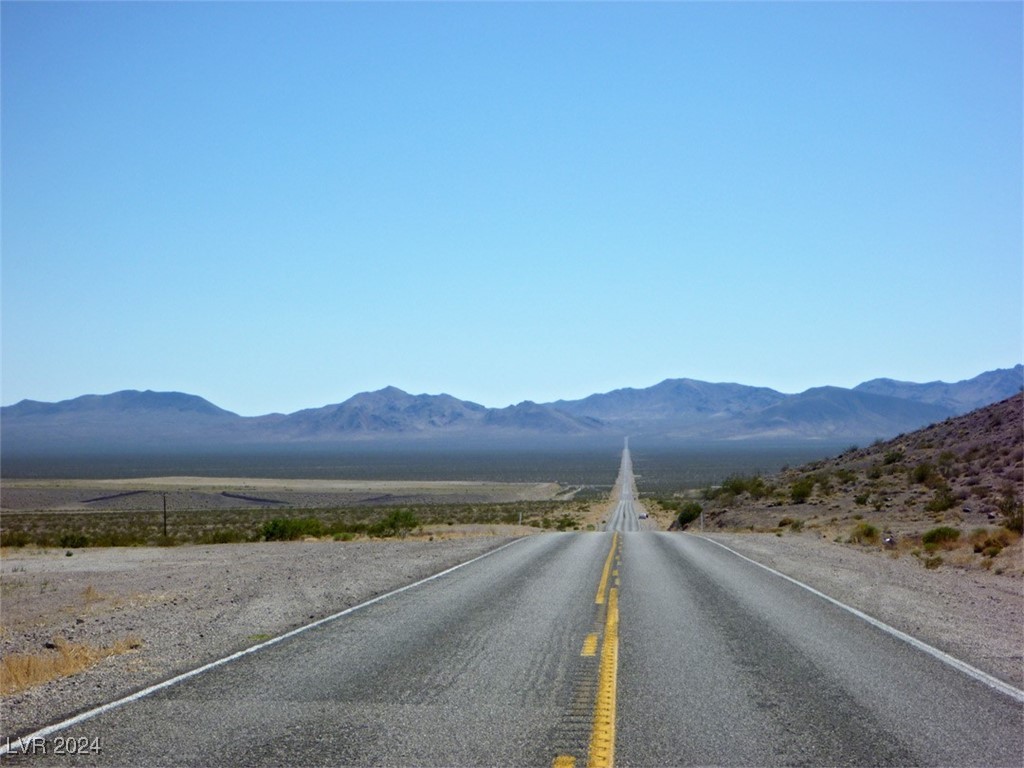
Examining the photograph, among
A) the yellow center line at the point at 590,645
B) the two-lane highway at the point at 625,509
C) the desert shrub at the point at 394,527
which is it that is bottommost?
the two-lane highway at the point at 625,509

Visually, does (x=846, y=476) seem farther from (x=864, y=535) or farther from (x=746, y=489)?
(x=864, y=535)

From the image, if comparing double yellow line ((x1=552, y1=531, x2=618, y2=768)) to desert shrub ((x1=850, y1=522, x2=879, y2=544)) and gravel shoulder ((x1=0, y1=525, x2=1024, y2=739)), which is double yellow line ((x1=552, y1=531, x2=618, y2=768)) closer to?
gravel shoulder ((x1=0, y1=525, x2=1024, y2=739))

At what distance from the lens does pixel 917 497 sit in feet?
135

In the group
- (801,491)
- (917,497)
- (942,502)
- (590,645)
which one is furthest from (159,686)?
(801,491)

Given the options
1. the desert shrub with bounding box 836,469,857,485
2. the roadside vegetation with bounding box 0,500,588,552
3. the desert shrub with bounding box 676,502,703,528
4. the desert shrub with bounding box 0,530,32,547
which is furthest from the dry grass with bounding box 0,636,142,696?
the desert shrub with bounding box 676,502,703,528

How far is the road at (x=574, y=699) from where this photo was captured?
6.78 meters

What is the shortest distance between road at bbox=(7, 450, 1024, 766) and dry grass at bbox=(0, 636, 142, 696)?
187cm

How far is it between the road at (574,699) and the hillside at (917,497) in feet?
44.8

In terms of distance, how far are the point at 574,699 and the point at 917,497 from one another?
3747 centimetres

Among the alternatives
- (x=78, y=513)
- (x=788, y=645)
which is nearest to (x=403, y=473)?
(x=78, y=513)

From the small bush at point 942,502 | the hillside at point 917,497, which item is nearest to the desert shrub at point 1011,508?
the hillside at point 917,497

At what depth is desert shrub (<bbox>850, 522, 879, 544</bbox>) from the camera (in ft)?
105

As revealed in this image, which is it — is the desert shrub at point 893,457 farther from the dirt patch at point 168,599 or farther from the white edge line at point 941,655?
the white edge line at point 941,655

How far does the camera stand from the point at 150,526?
57.3 metres
